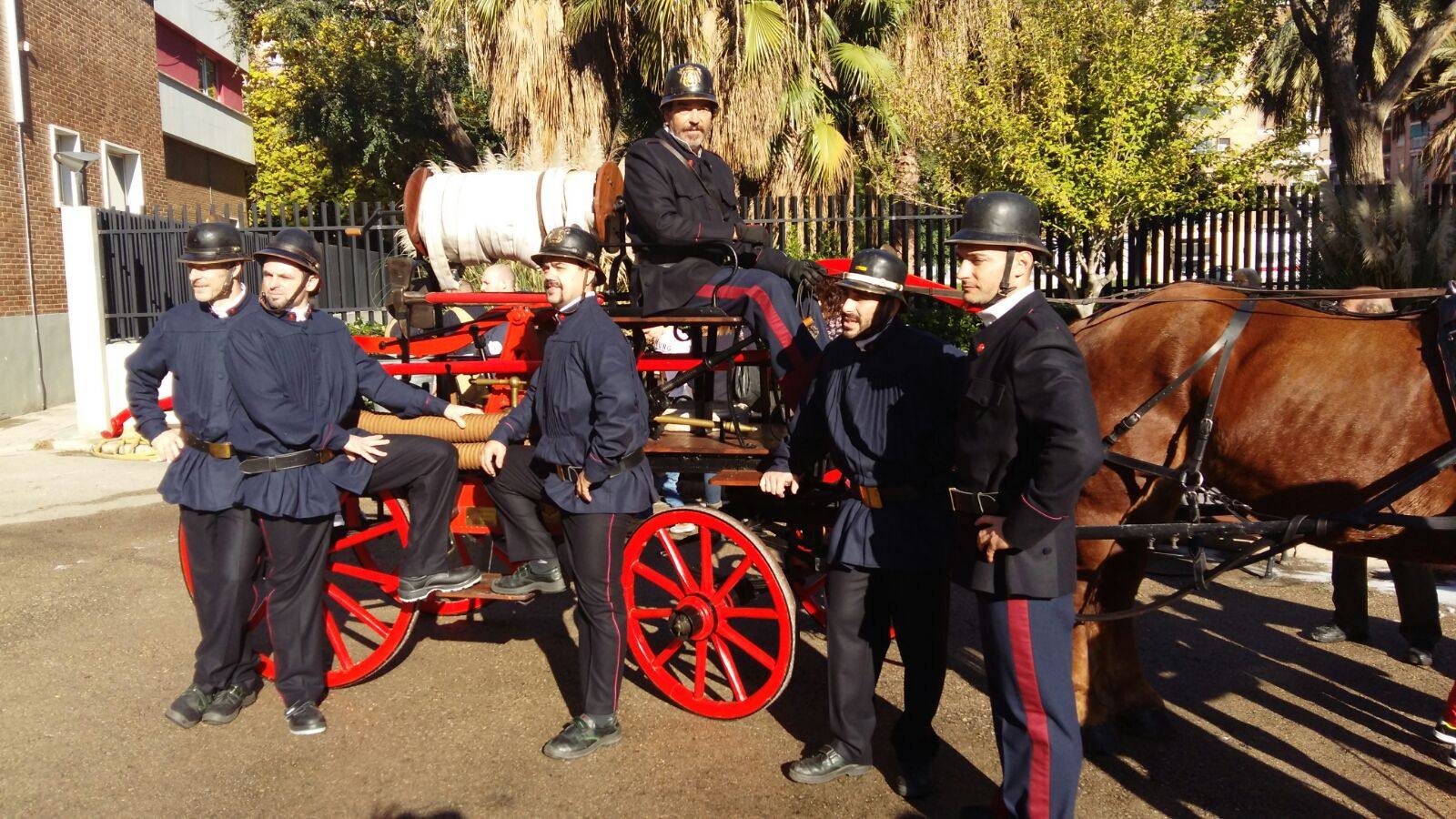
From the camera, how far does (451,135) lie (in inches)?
900

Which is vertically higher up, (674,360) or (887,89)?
(887,89)

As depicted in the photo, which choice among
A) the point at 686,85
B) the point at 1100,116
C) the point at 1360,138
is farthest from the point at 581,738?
the point at 1360,138

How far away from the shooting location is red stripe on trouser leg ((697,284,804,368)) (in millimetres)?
4699

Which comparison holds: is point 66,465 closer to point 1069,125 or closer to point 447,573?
point 447,573

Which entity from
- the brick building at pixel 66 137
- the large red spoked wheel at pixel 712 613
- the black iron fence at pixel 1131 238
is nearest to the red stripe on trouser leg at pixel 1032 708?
the large red spoked wheel at pixel 712 613

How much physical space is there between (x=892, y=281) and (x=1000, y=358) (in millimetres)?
749

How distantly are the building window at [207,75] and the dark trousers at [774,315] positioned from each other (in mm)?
24663

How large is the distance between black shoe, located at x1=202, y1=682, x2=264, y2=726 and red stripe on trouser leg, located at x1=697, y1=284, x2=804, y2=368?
2.63 m

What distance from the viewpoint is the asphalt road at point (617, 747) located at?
3.82m

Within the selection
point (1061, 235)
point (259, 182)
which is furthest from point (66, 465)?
point (259, 182)

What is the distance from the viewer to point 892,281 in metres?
3.68

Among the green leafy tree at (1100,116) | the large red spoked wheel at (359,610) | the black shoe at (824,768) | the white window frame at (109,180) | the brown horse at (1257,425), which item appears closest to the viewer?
the brown horse at (1257,425)

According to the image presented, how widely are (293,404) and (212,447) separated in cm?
37

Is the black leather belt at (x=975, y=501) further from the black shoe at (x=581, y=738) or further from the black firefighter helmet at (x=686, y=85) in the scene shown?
the black firefighter helmet at (x=686, y=85)
